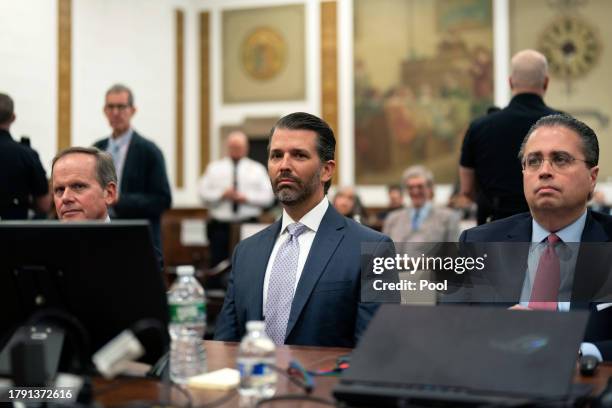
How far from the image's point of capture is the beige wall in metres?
12.1

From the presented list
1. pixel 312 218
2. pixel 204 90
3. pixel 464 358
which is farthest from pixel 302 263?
pixel 204 90

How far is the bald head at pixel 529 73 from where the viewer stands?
466 cm

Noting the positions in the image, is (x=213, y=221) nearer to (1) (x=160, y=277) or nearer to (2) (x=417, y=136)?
(2) (x=417, y=136)

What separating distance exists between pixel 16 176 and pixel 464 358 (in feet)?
13.8

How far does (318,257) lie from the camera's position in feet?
9.77

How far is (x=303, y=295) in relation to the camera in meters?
2.89

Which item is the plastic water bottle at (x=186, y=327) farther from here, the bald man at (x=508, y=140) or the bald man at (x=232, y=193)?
the bald man at (x=232, y=193)

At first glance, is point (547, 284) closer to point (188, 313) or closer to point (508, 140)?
point (188, 313)

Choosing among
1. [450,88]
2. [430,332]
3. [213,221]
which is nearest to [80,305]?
[430,332]

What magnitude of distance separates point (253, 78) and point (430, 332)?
1225 cm

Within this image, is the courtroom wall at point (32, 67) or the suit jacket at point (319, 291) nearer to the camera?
the suit jacket at point (319, 291)

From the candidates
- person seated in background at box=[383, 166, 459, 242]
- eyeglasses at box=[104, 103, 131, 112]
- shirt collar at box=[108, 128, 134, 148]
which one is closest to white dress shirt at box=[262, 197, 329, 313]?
shirt collar at box=[108, 128, 134, 148]

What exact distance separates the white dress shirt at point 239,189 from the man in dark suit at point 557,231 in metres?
7.74

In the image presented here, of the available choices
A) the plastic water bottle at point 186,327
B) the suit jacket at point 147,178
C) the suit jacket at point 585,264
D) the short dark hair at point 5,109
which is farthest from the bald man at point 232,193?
the plastic water bottle at point 186,327
